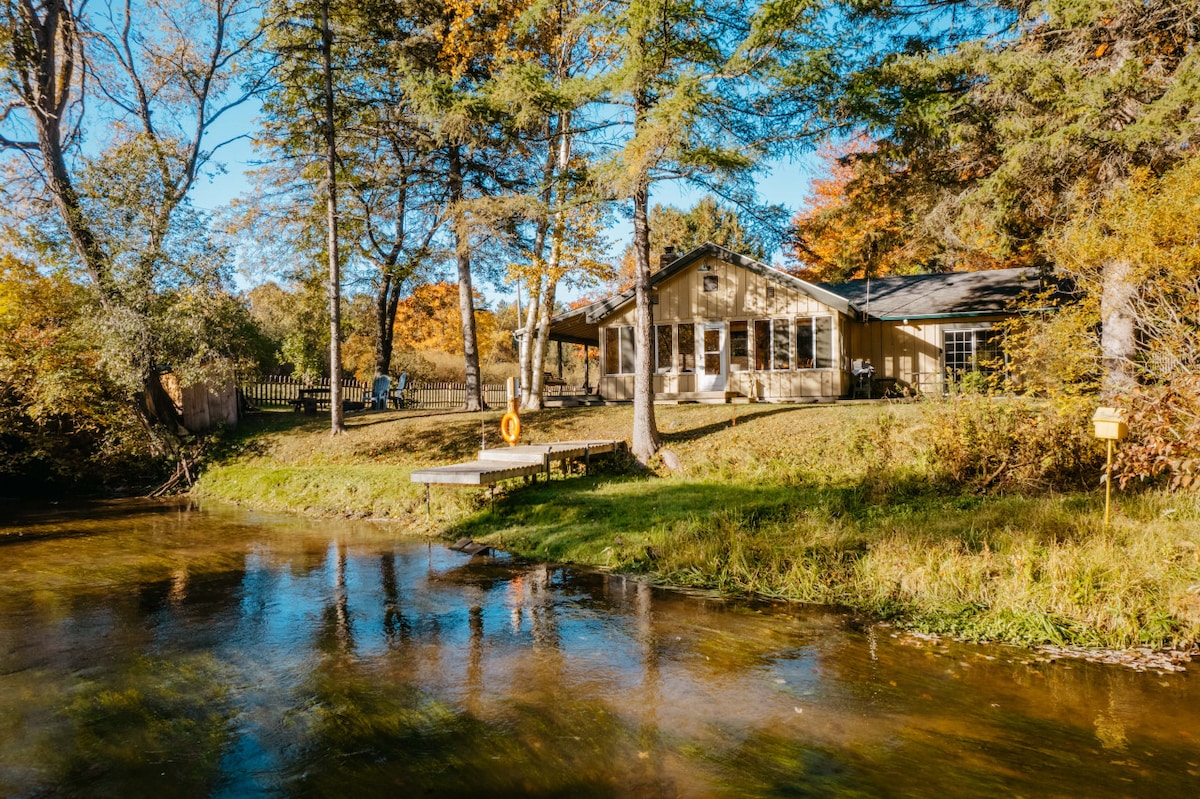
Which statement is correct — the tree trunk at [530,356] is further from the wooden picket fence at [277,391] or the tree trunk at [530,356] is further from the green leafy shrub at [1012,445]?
the green leafy shrub at [1012,445]

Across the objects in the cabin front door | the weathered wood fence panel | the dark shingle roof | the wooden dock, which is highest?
the dark shingle roof

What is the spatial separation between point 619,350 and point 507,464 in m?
10.8

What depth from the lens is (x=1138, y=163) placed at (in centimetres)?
1196

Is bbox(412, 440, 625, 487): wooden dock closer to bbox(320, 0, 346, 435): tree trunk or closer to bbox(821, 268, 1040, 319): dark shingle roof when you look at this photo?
bbox(320, 0, 346, 435): tree trunk

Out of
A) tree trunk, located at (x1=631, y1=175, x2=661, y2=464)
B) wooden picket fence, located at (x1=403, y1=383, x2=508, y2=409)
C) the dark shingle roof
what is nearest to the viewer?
tree trunk, located at (x1=631, y1=175, x2=661, y2=464)

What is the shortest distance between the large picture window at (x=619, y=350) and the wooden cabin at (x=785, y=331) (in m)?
0.03

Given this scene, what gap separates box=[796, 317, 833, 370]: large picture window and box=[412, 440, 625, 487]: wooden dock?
26.0 ft

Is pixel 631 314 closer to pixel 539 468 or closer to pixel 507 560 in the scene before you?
pixel 539 468

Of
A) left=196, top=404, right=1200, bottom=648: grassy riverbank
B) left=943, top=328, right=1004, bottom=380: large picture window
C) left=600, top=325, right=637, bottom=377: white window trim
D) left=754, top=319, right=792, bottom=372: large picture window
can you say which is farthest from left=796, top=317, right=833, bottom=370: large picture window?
left=600, top=325, right=637, bottom=377: white window trim

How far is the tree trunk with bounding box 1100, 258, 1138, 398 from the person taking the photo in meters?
9.14

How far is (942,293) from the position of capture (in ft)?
68.5

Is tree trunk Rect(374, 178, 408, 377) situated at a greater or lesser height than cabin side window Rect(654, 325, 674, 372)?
greater

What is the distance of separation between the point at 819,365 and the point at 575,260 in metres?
7.46

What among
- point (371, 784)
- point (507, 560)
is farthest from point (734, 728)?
point (507, 560)
